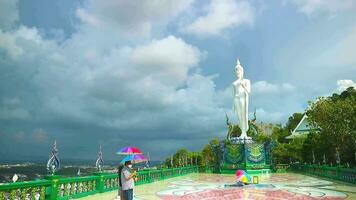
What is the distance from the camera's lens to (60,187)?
1302 centimetres

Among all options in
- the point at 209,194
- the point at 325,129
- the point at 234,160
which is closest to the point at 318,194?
the point at 209,194

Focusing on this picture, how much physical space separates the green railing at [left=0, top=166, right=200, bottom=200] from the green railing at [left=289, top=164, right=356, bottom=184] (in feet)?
37.4

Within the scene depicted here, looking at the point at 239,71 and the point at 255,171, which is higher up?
the point at 239,71

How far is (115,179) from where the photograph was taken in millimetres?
17984

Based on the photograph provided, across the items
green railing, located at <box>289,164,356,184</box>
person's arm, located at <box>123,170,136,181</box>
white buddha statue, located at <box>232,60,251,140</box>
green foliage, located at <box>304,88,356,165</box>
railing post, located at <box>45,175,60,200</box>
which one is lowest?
green railing, located at <box>289,164,356,184</box>

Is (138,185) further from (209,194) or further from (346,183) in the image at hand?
(346,183)

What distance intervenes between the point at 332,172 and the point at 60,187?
58.4 feet

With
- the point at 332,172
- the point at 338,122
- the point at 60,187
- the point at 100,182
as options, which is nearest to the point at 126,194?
the point at 60,187

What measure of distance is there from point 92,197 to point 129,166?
16.3 ft

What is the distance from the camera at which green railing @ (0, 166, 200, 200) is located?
32.0 ft

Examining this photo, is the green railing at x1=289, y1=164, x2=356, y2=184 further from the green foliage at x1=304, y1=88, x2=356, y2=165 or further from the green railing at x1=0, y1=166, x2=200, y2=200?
the green railing at x1=0, y1=166, x2=200, y2=200

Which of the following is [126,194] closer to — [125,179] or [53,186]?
[125,179]

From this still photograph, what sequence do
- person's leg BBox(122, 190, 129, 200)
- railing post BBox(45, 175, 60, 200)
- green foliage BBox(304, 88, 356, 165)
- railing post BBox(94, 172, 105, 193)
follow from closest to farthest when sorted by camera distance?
1. person's leg BBox(122, 190, 129, 200)
2. railing post BBox(45, 175, 60, 200)
3. railing post BBox(94, 172, 105, 193)
4. green foliage BBox(304, 88, 356, 165)

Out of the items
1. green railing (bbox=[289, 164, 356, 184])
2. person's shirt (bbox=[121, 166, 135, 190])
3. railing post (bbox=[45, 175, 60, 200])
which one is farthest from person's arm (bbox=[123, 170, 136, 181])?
green railing (bbox=[289, 164, 356, 184])
